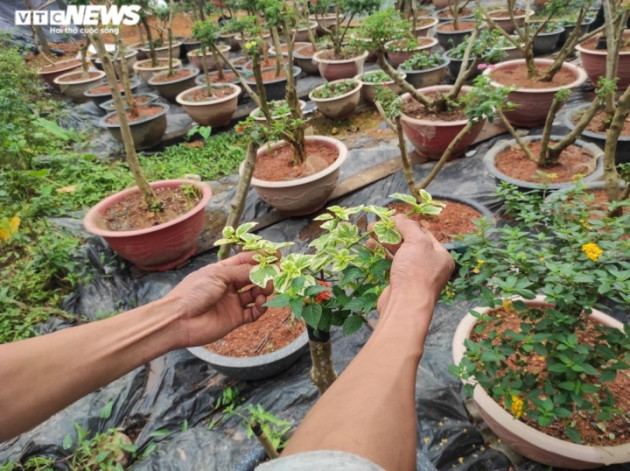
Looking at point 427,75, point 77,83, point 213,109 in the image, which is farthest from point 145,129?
point 427,75

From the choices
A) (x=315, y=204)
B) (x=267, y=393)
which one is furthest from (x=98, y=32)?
(x=267, y=393)

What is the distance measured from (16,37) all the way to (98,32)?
9.82 meters

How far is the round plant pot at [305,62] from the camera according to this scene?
22.5 ft

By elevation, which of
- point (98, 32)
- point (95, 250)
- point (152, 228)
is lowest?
point (95, 250)

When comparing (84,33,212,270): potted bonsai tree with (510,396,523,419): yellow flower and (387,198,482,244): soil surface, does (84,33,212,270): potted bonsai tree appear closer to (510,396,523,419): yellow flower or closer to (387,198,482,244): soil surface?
(387,198,482,244): soil surface

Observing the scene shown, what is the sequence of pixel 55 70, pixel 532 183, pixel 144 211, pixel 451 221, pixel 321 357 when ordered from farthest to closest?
pixel 55 70 < pixel 144 211 < pixel 532 183 < pixel 451 221 < pixel 321 357

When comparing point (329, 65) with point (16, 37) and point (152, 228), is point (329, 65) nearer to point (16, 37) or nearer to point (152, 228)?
point (152, 228)

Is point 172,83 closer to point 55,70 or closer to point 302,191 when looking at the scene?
point 55,70

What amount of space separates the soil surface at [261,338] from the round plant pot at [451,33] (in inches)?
236

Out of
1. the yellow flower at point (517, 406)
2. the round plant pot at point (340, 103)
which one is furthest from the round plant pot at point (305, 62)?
the yellow flower at point (517, 406)

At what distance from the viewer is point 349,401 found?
70 centimetres

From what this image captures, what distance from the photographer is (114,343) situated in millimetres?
1198

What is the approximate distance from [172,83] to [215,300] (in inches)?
236

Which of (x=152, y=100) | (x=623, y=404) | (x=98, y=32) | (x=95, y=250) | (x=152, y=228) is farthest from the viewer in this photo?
→ (x=152, y=100)
